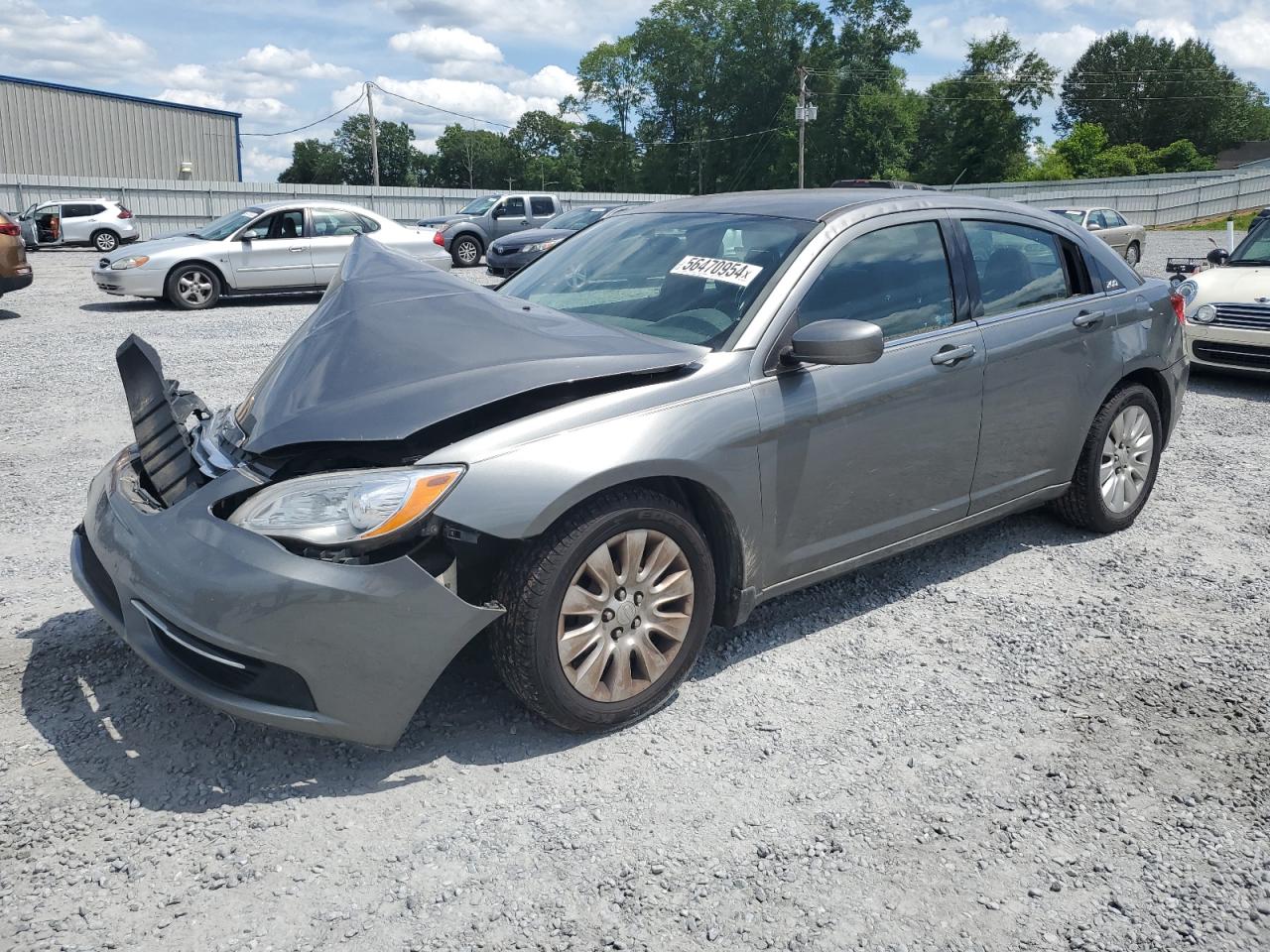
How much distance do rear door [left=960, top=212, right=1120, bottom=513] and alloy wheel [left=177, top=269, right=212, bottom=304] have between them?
1224 cm

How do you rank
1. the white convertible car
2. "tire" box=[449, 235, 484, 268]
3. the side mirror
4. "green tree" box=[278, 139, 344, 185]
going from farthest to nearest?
"green tree" box=[278, 139, 344, 185] → "tire" box=[449, 235, 484, 268] → the white convertible car → the side mirror

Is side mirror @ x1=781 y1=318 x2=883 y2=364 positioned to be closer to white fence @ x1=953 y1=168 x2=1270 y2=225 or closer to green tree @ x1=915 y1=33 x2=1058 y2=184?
white fence @ x1=953 y1=168 x2=1270 y2=225

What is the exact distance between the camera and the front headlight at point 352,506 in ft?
9.05

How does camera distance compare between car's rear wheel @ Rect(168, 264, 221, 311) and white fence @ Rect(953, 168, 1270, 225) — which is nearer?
car's rear wheel @ Rect(168, 264, 221, 311)

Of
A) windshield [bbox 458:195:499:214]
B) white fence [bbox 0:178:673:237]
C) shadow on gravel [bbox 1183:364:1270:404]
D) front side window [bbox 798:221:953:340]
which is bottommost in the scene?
shadow on gravel [bbox 1183:364:1270:404]

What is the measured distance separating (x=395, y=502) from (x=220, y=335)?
32.0ft

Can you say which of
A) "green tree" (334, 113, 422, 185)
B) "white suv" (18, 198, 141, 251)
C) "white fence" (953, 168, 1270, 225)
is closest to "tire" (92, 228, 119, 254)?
"white suv" (18, 198, 141, 251)

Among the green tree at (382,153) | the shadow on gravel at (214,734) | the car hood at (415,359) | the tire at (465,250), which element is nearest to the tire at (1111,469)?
the shadow on gravel at (214,734)

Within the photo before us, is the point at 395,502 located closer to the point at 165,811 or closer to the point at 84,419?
the point at 165,811

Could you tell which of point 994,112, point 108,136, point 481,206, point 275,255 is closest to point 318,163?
point 108,136

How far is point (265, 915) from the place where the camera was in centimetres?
243

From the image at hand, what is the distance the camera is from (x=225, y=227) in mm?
14688

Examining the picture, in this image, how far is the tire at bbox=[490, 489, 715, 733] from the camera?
2930mm

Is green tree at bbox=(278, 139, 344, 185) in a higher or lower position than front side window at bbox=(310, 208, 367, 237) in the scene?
higher
